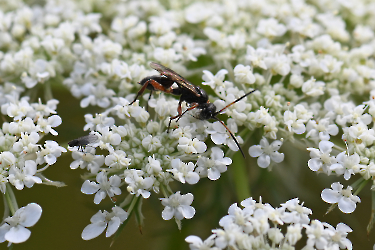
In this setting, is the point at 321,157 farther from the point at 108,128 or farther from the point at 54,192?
the point at 54,192

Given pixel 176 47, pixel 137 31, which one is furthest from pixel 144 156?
pixel 137 31

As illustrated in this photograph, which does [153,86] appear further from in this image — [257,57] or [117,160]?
[257,57]

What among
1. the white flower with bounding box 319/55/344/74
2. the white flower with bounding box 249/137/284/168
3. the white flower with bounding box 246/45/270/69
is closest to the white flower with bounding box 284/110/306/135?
the white flower with bounding box 249/137/284/168

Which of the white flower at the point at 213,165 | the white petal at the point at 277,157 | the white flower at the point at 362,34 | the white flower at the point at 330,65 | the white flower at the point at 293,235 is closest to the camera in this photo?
the white flower at the point at 293,235

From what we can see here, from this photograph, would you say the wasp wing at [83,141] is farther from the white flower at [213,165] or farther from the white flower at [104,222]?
the white flower at [213,165]

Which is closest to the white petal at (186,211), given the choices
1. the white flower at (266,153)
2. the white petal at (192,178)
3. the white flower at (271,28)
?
the white petal at (192,178)

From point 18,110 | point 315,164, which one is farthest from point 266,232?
point 18,110

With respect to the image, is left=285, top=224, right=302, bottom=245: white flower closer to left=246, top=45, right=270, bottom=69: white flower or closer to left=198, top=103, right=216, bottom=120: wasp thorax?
left=198, top=103, right=216, bottom=120: wasp thorax
